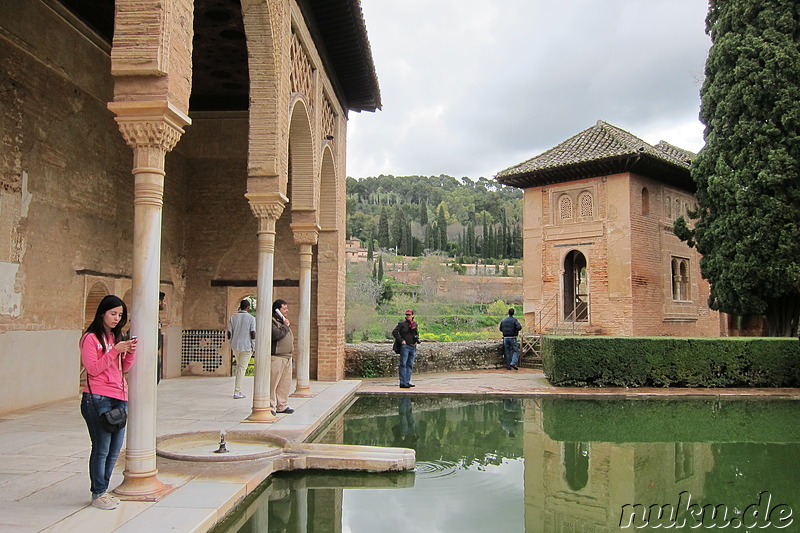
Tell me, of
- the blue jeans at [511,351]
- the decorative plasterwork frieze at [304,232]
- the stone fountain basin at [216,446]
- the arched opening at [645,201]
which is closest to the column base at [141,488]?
the stone fountain basin at [216,446]

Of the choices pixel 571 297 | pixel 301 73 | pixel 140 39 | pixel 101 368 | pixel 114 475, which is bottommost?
pixel 114 475

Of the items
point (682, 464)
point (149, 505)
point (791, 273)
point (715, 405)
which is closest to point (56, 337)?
point (149, 505)

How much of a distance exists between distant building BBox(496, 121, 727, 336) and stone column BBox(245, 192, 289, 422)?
1370cm

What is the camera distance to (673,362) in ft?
45.9

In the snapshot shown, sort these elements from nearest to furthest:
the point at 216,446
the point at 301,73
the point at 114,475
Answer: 1. the point at 114,475
2. the point at 216,446
3. the point at 301,73

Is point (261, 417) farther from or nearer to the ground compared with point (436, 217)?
nearer to the ground

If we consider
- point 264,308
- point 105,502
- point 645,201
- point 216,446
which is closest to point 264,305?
point 264,308

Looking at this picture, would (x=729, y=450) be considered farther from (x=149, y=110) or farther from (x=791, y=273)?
(x=791, y=273)

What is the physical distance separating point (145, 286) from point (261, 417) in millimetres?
3701

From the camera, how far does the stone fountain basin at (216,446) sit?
594cm

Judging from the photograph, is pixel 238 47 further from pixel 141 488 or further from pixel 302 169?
pixel 141 488

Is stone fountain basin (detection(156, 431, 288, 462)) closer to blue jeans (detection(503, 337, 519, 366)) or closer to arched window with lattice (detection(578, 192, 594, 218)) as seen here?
blue jeans (detection(503, 337, 519, 366))

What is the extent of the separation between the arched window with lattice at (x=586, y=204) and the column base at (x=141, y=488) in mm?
17867

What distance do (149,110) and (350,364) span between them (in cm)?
1090
